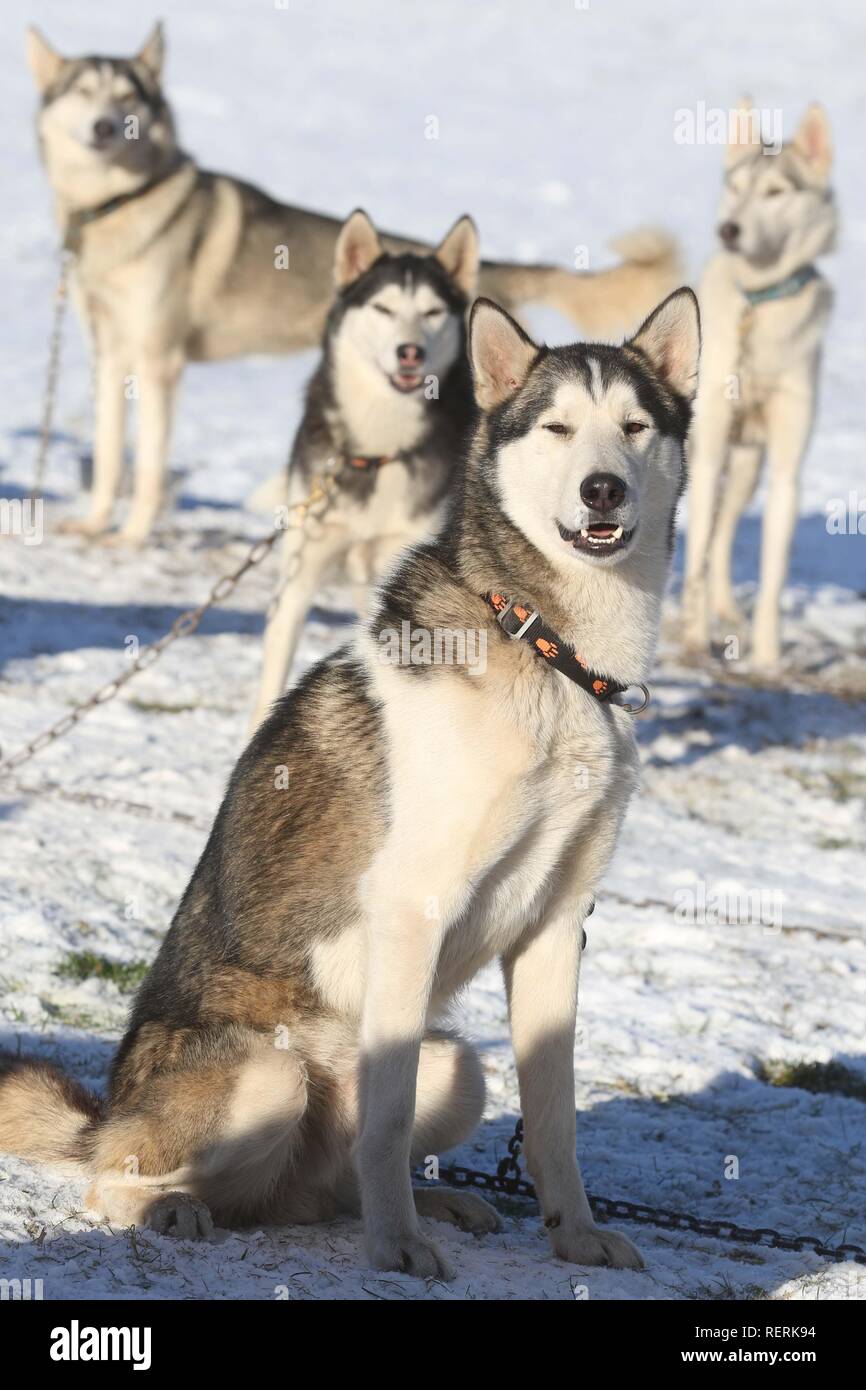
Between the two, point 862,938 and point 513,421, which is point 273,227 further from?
point 513,421

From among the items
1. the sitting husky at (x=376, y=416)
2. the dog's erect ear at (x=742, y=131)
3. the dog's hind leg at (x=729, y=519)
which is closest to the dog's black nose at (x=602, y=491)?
the sitting husky at (x=376, y=416)

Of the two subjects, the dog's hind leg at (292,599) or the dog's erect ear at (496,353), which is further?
the dog's hind leg at (292,599)

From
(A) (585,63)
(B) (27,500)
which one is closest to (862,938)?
(B) (27,500)

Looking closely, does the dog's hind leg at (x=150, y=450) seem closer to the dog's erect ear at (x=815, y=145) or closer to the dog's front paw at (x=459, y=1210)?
the dog's erect ear at (x=815, y=145)

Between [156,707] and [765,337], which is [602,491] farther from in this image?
[765,337]

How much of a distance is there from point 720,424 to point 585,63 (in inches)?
1182

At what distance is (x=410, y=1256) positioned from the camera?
113 inches

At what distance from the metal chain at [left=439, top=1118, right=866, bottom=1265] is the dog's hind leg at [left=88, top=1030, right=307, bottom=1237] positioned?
57 centimetres

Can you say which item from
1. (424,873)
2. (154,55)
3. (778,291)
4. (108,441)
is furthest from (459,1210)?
(154,55)

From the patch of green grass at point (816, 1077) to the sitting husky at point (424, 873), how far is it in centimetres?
135

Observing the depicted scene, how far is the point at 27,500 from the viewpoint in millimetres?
10148

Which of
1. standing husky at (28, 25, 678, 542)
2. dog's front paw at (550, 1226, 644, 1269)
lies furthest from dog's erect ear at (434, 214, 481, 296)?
dog's front paw at (550, 1226, 644, 1269)

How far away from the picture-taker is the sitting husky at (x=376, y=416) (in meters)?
6.55

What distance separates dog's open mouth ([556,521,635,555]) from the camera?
10.2 feet
